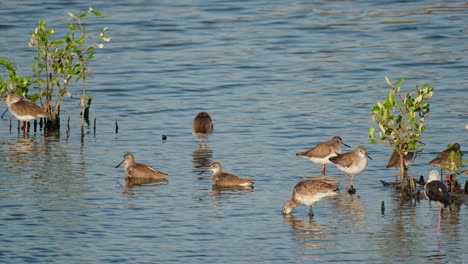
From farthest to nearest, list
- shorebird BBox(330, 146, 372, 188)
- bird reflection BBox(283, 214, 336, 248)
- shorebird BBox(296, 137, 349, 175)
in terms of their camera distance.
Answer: shorebird BBox(296, 137, 349, 175)
shorebird BBox(330, 146, 372, 188)
bird reflection BBox(283, 214, 336, 248)

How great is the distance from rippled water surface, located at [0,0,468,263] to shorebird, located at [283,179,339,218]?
229mm

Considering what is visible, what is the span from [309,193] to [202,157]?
514cm

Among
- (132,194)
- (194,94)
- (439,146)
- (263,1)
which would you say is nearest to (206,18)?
(263,1)

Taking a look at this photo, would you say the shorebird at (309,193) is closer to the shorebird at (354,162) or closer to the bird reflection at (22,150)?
the shorebird at (354,162)

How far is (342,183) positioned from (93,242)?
571 cm

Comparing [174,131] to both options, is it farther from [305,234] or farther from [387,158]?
[305,234]

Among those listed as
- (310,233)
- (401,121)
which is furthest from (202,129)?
(310,233)

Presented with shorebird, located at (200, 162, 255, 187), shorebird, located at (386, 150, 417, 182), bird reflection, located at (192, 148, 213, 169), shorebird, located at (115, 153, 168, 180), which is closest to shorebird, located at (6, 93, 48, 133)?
bird reflection, located at (192, 148, 213, 169)

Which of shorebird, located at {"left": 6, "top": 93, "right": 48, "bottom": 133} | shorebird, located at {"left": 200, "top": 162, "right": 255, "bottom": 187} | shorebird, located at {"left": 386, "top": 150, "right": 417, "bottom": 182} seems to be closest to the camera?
shorebird, located at {"left": 200, "top": 162, "right": 255, "bottom": 187}

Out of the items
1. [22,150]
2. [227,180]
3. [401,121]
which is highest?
[401,121]

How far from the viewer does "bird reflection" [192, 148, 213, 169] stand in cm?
2162

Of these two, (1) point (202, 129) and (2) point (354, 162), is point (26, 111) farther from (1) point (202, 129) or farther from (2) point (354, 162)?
(2) point (354, 162)

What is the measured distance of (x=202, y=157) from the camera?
22.2m

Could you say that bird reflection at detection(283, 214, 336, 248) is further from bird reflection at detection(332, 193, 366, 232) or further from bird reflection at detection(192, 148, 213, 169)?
bird reflection at detection(192, 148, 213, 169)
